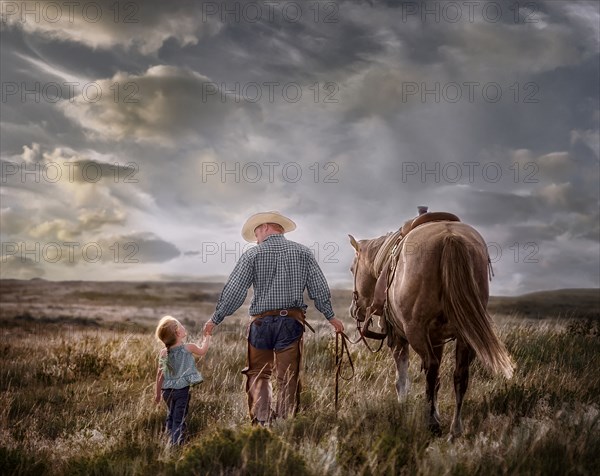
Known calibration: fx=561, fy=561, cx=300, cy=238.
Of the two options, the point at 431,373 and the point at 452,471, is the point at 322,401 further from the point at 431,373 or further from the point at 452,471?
the point at 452,471

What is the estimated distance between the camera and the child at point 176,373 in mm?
5641

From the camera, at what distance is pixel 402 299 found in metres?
6.07

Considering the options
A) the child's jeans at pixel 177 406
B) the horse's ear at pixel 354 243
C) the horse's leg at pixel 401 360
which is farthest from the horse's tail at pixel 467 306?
the child's jeans at pixel 177 406

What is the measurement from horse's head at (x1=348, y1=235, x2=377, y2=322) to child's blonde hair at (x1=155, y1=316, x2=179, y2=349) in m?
3.06

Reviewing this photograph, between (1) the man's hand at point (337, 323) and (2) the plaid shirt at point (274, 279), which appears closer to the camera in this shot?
(2) the plaid shirt at point (274, 279)

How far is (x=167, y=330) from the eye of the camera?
18.4 feet

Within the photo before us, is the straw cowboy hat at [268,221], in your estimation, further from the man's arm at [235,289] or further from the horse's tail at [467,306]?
the horse's tail at [467,306]

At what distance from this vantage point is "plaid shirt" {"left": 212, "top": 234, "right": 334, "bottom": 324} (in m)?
5.97

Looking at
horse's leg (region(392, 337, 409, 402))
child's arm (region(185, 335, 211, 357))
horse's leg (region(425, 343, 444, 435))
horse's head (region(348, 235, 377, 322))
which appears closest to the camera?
child's arm (region(185, 335, 211, 357))

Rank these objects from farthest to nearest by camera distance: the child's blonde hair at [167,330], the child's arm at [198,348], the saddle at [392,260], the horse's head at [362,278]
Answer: the horse's head at [362,278]
the saddle at [392,260]
the child's arm at [198,348]
the child's blonde hair at [167,330]

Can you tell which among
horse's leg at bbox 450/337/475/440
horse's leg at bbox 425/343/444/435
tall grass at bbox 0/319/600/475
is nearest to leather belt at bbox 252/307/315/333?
tall grass at bbox 0/319/600/475

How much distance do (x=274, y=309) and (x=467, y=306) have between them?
1.98m

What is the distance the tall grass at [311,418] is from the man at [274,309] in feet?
1.13

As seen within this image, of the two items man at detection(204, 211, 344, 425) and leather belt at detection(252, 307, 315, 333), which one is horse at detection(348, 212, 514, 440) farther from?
leather belt at detection(252, 307, 315, 333)
